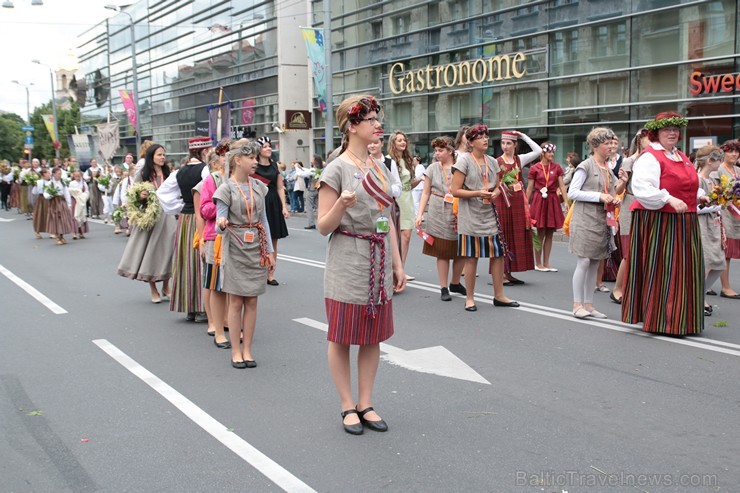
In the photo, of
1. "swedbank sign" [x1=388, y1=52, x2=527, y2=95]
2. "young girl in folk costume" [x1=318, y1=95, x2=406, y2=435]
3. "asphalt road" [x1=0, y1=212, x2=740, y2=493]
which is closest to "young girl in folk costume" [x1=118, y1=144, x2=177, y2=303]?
"asphalt road" [x1=0, y1=212, x2=740, y2=493]

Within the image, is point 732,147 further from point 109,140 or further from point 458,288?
point 109,140

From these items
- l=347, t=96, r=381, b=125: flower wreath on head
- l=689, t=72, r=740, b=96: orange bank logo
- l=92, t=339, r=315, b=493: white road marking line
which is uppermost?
l=689, t=72, r=740, b=96: orange bank logo

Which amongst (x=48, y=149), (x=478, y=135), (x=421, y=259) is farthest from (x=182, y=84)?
(x=478, y=135)

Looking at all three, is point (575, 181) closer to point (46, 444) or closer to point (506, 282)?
point (506, 282)

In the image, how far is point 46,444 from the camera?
4797 mm

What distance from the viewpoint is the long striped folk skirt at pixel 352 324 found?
15.6 ft

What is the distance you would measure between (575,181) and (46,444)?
18.0 feet

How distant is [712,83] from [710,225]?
13.1m

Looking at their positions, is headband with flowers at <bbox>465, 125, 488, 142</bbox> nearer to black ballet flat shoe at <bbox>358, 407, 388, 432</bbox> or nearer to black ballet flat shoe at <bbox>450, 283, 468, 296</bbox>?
black ballet flat shoe at <bbox>450, 283, 468, 296</bbox>

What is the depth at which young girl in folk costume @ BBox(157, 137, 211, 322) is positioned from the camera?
8.09 metres

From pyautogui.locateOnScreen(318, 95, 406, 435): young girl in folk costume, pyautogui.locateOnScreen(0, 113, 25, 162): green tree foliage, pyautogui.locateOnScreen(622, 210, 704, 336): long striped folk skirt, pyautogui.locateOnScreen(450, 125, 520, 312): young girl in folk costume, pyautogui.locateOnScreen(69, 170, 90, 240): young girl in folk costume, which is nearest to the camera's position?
pyautogui.locateOnScreen(318, 95, 406, 435): young girl in folk costume

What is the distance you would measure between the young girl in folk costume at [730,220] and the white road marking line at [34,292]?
783 centimetres

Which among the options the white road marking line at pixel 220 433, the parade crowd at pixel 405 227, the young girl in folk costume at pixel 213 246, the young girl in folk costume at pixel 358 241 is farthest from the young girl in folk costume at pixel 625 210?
the white road marking line at pixel 220 433

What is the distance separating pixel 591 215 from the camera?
7922 millimetres
